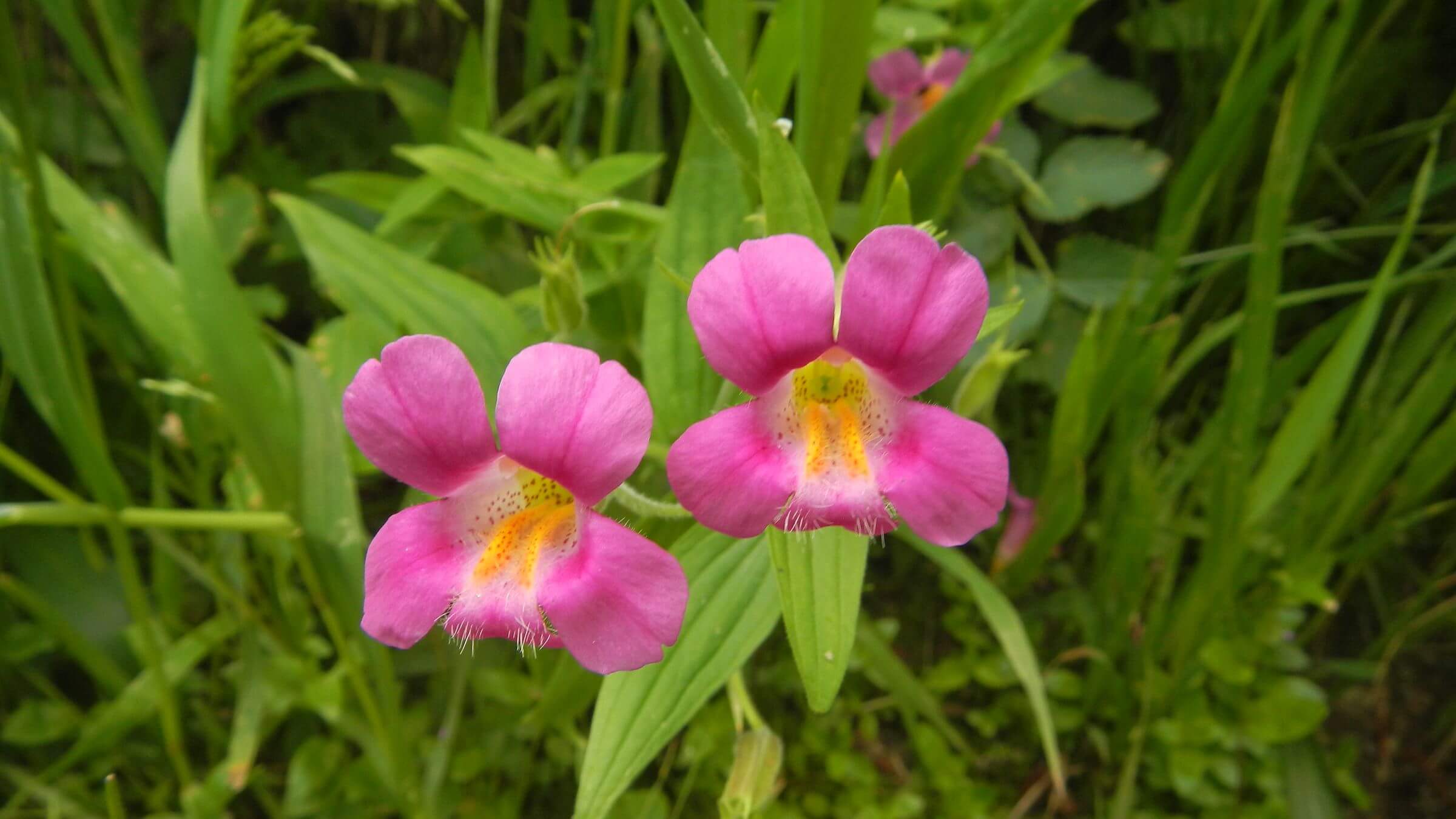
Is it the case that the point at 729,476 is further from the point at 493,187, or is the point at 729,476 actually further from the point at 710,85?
the point at 493,187

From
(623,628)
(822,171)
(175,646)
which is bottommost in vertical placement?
(175,646)

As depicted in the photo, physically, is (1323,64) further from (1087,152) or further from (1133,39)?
(1133,39)

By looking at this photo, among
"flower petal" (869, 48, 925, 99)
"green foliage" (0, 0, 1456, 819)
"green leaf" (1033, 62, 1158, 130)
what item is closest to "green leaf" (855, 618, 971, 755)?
"green foliage" (0, 0, 1456, 819)

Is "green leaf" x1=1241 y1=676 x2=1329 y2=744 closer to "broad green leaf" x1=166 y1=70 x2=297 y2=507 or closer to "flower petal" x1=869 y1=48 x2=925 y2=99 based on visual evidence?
"flower petal" x1=869 y1=48 x2=925 y2=99

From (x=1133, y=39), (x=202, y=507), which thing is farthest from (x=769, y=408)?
(x=1133, y=39)

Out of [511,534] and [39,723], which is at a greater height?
[511,534]

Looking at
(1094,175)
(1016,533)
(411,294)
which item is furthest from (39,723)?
(1094,175)

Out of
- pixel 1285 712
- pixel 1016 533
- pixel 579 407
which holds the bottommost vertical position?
pixel 1285 712

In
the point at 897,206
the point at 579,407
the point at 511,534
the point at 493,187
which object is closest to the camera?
the point at 579,407
